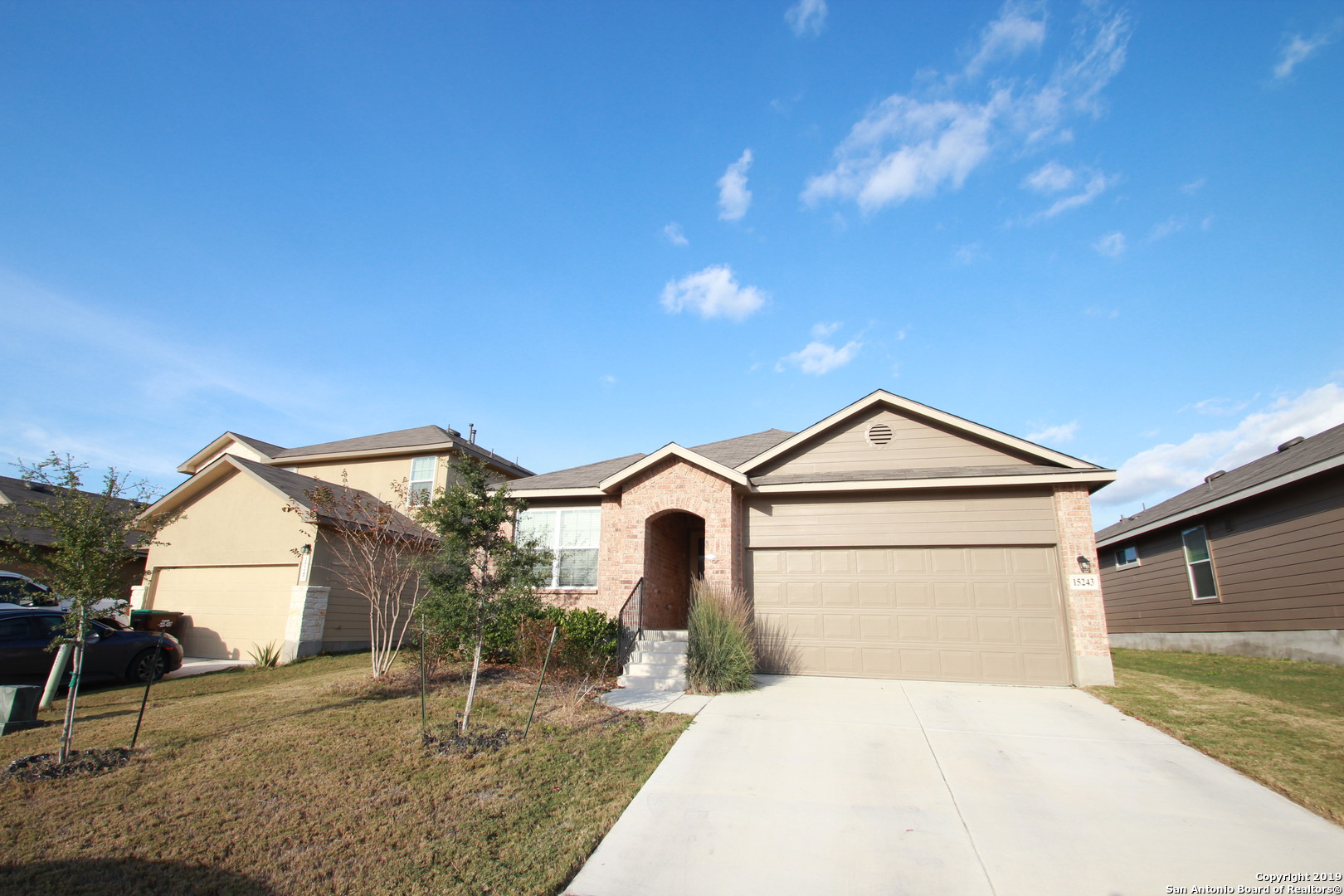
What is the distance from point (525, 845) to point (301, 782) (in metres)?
2.46

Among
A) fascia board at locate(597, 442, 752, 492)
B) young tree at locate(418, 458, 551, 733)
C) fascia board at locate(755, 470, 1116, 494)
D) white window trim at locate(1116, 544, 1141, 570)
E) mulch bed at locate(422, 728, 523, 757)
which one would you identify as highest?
fascia board at locate(597, 442, 752, 492)

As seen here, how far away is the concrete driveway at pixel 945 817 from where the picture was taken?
4.35 metres

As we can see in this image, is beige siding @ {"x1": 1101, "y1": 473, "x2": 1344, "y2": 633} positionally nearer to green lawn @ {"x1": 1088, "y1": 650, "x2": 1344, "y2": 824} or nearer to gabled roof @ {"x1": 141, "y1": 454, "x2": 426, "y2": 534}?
green lawn @ {"x1": 1088, "y1": 650, "x2": 1344, "y2": 824}

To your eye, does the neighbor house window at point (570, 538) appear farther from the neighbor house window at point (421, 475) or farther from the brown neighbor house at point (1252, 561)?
the brown neighbor house at point (1252, 561)

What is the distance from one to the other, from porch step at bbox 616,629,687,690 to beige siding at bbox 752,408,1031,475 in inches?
142

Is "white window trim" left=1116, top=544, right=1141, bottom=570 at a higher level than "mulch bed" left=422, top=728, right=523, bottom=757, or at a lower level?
higher

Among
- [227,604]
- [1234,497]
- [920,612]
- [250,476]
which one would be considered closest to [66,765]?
[227,604]

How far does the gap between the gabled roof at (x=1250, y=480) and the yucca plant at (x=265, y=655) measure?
19.3 meters

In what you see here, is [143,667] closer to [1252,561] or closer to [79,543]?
[79,543]

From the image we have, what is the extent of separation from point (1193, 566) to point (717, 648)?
13038 mm

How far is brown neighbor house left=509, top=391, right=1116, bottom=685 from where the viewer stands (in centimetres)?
1073

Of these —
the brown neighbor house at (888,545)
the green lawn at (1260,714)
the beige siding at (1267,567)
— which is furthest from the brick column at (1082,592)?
the beige siding at (1267,567)

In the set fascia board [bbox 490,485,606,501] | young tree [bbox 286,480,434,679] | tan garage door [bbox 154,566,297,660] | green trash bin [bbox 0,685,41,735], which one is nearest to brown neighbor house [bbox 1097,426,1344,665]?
fascia board [bbox 490,485,606,501]

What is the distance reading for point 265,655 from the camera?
13031mm
